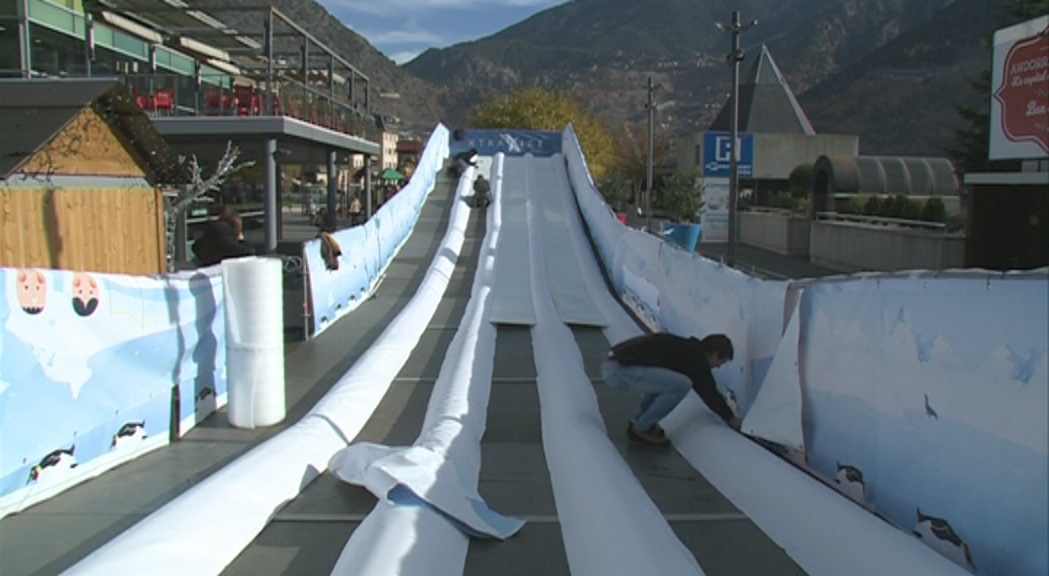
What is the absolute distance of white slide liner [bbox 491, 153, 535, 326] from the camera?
12.8 m

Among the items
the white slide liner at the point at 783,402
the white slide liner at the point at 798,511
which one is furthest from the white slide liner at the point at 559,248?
the white slide liner at the point at 783,402

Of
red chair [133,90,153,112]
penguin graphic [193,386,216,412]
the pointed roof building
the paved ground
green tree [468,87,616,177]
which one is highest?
the pointed roof building

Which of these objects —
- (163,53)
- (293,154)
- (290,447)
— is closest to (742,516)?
(290,447)

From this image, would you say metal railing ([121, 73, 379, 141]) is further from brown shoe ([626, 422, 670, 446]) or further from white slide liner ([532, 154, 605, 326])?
brown shoe ([626, 422, 670, 446])

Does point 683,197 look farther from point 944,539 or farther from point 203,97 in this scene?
point 944,539

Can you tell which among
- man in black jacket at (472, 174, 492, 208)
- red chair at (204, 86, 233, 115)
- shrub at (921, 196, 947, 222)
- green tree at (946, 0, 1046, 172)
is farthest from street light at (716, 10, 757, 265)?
green tree at (946, 0, 1046, 172)

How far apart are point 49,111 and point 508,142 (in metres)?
22.8

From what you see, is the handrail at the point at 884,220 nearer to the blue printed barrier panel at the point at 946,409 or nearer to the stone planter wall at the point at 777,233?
the stone planter wall at the point at 777,233

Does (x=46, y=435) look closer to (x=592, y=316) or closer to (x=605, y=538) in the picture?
(x=605, y=538)

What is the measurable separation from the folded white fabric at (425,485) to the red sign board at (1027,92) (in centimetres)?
1857

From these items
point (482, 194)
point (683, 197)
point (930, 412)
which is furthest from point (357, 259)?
point (683, 197)

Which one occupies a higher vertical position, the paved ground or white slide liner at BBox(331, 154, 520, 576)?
white slide liner at BBox(331, 154, 520, 576)

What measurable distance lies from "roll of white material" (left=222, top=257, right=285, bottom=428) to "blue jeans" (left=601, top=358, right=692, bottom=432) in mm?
2661

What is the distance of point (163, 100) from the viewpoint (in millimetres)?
18812
